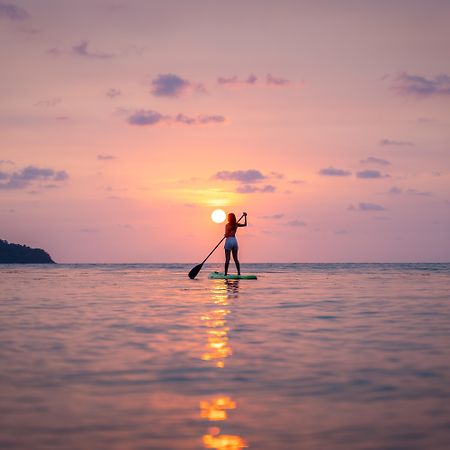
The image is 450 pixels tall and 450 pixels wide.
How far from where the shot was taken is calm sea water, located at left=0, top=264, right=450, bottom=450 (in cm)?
544

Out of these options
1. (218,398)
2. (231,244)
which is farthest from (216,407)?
(231,244)

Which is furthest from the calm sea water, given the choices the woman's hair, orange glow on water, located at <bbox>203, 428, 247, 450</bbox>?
the woman's hair

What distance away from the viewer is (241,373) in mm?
8133

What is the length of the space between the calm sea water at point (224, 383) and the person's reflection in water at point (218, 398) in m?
0.02

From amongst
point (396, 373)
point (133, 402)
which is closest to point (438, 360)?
point (396, 373)

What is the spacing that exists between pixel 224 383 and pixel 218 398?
79cm

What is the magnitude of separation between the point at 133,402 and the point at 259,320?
26.1 feet

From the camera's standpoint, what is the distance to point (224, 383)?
7512 millimetres

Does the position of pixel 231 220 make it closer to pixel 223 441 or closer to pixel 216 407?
pixel 216 407

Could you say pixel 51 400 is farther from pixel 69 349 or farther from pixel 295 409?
pixel 69 349

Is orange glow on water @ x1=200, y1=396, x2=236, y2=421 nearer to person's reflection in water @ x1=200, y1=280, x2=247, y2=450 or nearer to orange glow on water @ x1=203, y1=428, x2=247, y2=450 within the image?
person's reflection in water @ x1=200, y1=280, x2=247, y2=450

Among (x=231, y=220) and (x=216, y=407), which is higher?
(x=231, y=220)

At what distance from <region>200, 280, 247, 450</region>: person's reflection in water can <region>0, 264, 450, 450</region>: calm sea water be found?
0.02 m

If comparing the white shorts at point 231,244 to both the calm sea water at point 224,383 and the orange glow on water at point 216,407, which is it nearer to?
the calm sea water at point 224,383
